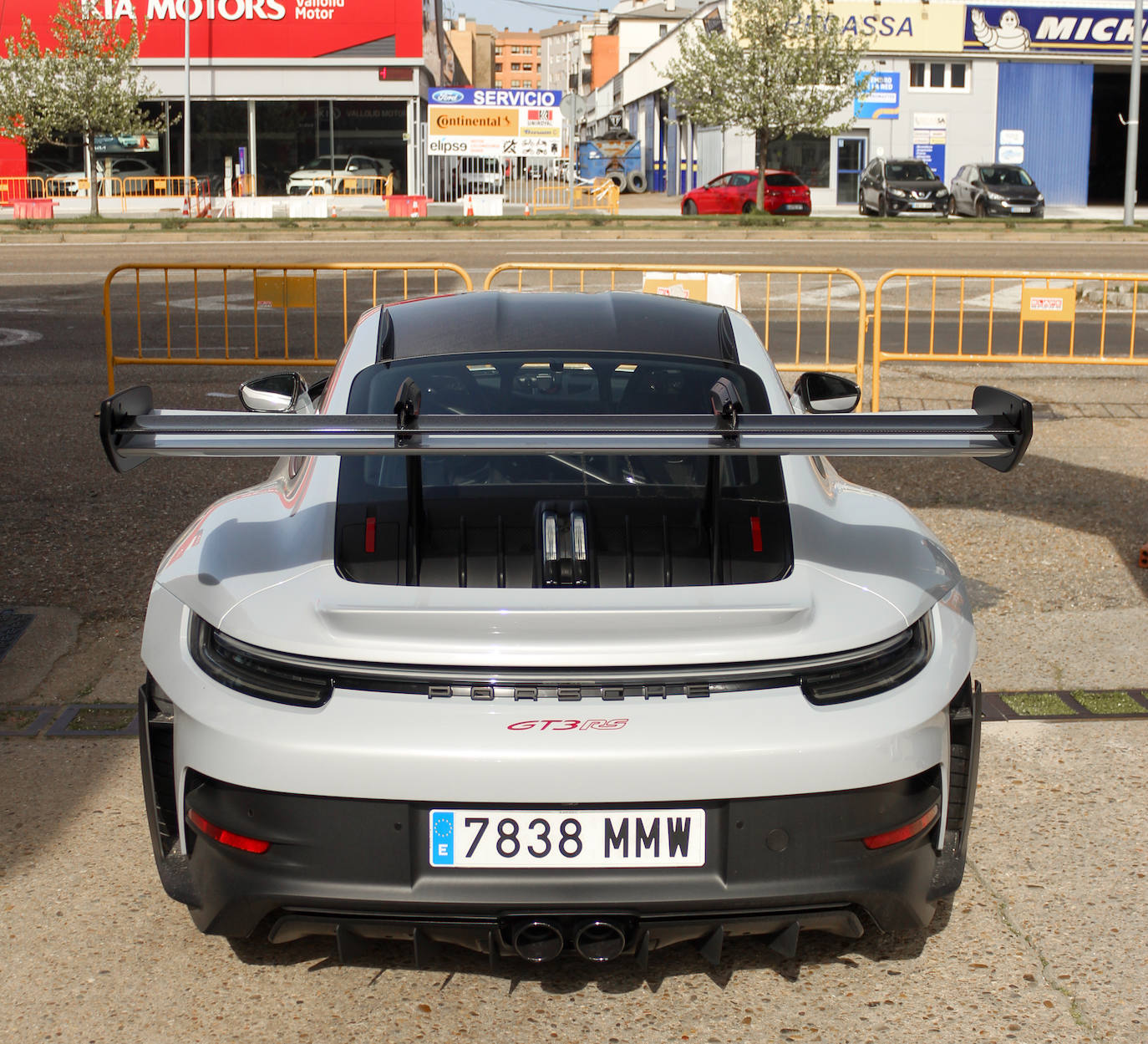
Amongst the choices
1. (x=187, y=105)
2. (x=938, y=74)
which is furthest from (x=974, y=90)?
(x=187, y=105)

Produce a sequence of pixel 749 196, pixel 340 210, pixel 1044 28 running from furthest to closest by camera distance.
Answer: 1. pixel 1044 28
2. pixel 340 210
3. pixel 749 196

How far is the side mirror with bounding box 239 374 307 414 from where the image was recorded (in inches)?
157

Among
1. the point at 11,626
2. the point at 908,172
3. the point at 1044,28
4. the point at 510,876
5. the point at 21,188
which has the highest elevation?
Answer: the point at 1044,28

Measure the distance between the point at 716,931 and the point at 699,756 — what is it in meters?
0.37

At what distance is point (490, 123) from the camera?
34.2 m

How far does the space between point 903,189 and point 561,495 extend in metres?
33.5

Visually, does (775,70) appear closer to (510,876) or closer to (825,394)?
(825,394)

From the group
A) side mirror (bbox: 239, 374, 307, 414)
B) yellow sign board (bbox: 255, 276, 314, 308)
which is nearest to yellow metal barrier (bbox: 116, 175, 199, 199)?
yellow sign board (bbox: 255, 276, 314, 308)

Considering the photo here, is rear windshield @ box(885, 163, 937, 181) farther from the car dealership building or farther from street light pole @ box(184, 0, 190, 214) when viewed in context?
street light pole @ box(184, 0, 190, 214)

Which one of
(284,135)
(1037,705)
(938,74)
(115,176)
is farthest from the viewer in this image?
(938,74)

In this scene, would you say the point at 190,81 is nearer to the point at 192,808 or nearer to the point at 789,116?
the point at 789,116

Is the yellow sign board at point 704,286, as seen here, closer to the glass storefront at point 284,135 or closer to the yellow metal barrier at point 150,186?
the yellow metal barrier at point 150,186

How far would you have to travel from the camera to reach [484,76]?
400 ft

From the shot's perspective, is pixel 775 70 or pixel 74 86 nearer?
pixel 74 86
